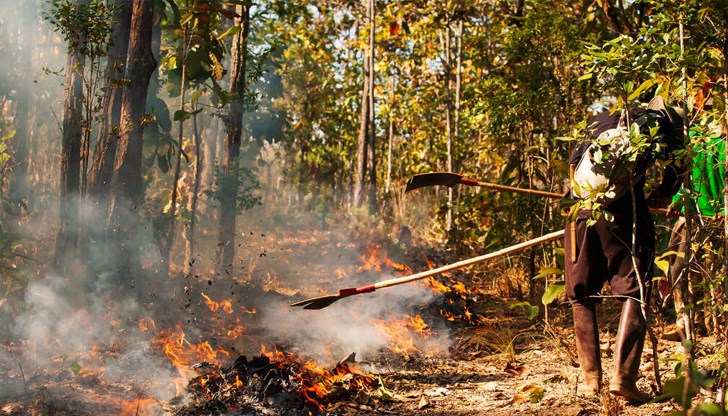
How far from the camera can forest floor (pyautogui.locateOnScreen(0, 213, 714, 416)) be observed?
467cm

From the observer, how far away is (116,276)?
726 cm

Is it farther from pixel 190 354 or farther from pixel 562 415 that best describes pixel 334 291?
pixel 562 415

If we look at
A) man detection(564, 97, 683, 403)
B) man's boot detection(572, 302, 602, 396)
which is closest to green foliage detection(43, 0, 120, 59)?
man detection(564, 97, 683, 403)

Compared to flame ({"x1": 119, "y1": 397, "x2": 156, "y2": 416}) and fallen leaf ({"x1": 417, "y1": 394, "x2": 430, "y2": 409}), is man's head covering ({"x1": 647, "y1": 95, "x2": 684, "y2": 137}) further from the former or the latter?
flame ({"x1": 119, "y1": 397, "x2": 156, "y2": 416})

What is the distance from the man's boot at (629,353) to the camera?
13.2 feet

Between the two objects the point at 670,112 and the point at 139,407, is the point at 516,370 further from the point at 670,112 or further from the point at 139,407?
the point at 139,407

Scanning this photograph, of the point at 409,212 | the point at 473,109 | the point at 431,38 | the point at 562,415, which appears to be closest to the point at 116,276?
the point at 473,109

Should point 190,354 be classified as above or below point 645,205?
below

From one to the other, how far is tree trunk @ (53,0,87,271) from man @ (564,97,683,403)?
511 cm

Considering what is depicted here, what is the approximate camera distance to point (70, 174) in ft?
24.1

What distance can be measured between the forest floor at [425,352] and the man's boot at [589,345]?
111 mm

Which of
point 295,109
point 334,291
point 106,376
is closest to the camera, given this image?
point 106,376

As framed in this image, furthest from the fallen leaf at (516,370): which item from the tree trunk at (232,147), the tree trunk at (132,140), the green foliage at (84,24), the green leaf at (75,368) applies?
the green foliage at (84,24)

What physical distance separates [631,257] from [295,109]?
1372 cm
